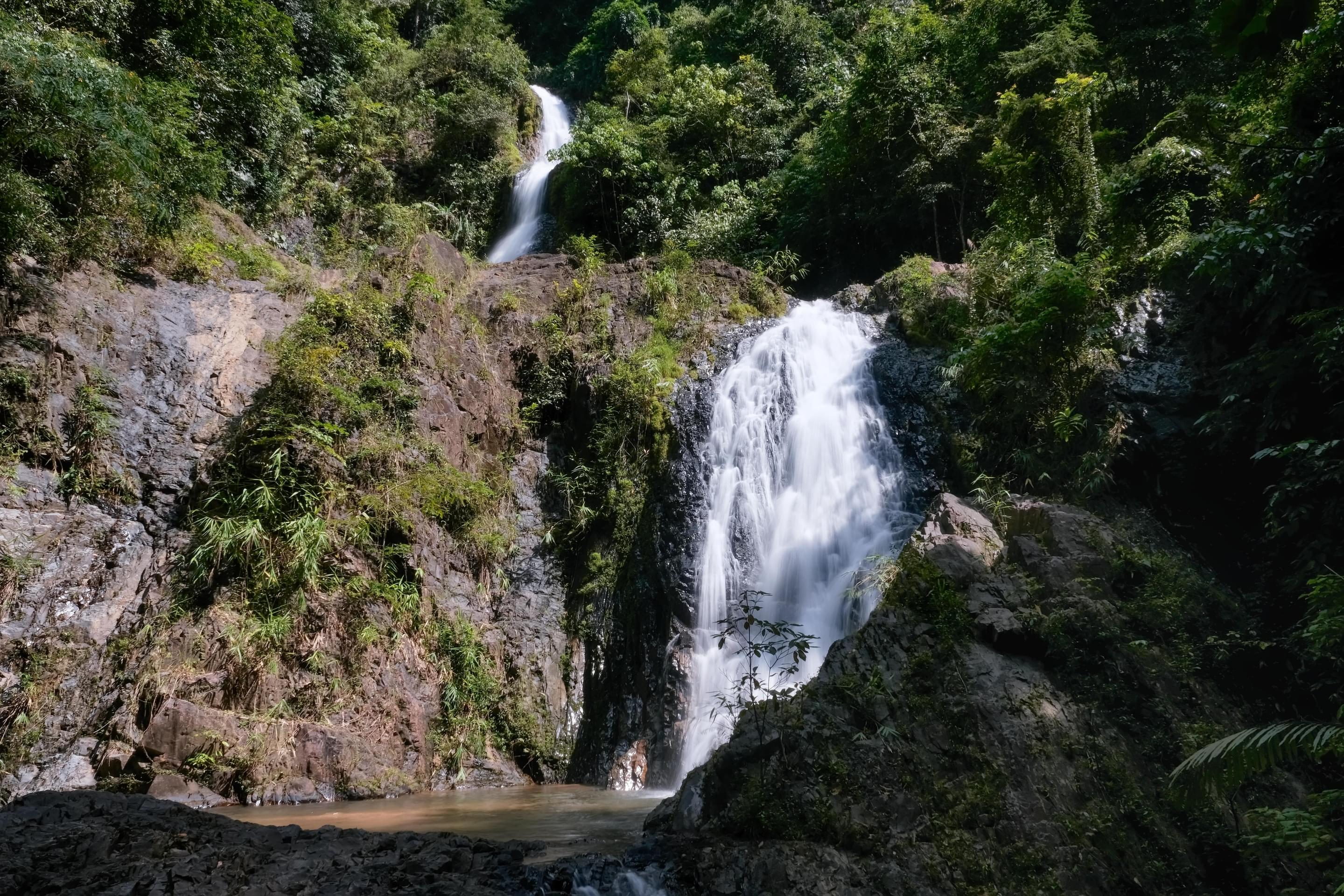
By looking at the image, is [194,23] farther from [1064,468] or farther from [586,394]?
[1064,468]

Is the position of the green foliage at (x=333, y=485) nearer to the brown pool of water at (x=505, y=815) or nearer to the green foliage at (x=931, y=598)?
the brown pool of water at (x=505, y=815)

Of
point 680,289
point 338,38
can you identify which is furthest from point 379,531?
point 338,38

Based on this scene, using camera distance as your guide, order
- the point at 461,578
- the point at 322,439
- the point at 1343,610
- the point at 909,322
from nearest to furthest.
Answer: the point at 1343,610 → the point at 322,439 → the point at 461,578 → the point at 909,322

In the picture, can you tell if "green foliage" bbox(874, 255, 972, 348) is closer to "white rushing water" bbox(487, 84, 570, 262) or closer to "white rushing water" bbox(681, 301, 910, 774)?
"white rushing water" bbox(681, 301, 910, 774)

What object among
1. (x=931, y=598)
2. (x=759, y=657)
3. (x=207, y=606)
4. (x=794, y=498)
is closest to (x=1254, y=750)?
(x=931, y=598)

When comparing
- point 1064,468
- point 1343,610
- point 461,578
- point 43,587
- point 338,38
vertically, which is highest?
point 338,38

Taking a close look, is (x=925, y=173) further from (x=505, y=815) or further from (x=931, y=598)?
(x=505, y=815)
